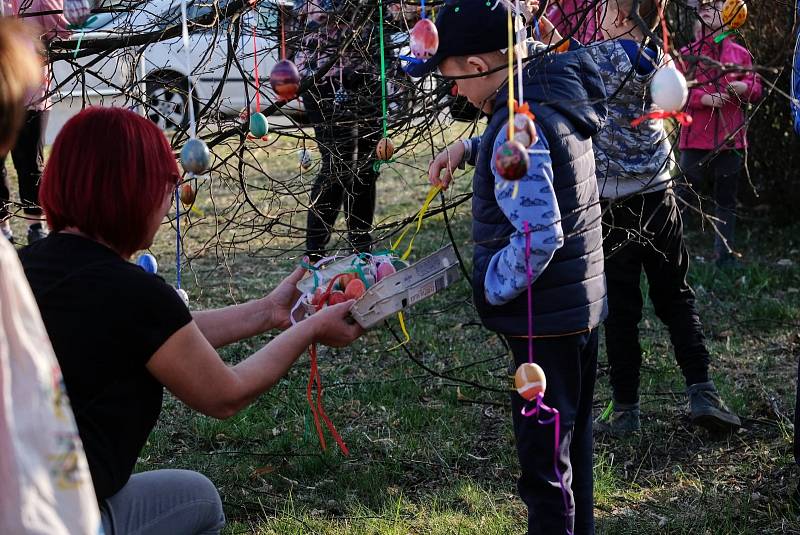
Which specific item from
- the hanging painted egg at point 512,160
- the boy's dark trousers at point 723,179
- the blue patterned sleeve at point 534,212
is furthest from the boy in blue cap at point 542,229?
the boy's dark trousers at point 723,179

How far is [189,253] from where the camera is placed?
6219mm

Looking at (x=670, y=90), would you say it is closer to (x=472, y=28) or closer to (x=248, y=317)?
(x=472, y=28)

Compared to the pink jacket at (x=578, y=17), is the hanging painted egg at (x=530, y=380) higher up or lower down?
lower down

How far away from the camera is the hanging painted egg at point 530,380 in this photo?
75.0 inches

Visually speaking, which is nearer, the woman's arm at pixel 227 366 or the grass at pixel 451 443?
the woman's arm at pixel 227 366

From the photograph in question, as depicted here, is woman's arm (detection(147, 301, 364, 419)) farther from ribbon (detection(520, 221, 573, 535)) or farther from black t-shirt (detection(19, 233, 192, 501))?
ribbon (detection(520, 221, 573, 535))

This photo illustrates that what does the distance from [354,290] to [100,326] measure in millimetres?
611

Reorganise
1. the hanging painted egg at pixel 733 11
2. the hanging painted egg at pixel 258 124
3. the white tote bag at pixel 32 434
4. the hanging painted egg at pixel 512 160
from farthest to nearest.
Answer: the hanging painted egg at pixel 258 124 < the hanging painted egg at pixel 733 11 < the hanging painted egg at pixel 512 160 < the white tote bag at pixel 32 434

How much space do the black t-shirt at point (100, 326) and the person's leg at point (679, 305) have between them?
6.22ft

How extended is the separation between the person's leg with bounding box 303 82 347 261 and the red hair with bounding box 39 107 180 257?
759 millimetres

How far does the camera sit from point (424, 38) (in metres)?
2.06

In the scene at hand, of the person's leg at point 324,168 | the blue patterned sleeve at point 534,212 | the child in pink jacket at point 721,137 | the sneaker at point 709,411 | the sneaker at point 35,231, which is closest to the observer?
the blue patterned sleeve at point 534,212

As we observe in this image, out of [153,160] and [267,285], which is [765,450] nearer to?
[153,160]

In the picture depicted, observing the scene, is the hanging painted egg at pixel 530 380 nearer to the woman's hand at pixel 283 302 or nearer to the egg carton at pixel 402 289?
the egg carton at pixel 402 289
